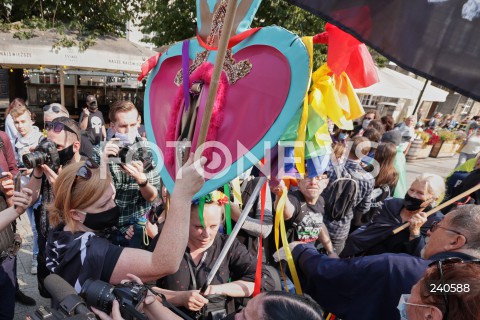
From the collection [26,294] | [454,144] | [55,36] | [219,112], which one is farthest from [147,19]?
[454,144]

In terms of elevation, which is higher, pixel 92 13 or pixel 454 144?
pixel 92 13

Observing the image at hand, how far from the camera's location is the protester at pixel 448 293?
100 centimetres

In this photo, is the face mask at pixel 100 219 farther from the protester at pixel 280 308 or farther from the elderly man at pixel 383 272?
the elderly man at pixel 383 272

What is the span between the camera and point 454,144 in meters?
12.3

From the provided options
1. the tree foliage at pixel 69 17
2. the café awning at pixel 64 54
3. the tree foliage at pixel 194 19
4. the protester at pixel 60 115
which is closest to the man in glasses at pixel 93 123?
the café awning at pixel 64 54

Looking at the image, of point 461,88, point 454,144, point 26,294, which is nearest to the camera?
point 461,88

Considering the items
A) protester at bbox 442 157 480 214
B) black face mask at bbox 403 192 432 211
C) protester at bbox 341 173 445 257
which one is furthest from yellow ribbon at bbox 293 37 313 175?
protester at bbox 442 157 480 214

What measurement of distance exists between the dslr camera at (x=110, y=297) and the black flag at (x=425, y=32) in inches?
45.0

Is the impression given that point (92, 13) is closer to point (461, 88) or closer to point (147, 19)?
point (147, 19)

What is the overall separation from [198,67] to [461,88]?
45.2 inches

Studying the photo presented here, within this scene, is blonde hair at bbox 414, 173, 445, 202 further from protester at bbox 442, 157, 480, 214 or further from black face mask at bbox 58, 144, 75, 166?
black face mask at bbox 58, 144, 75, 166

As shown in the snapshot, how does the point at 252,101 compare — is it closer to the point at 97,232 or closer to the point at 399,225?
the point at 97,232

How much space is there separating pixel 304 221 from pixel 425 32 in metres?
1.74

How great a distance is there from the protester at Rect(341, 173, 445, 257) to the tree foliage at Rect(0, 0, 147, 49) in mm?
6787
